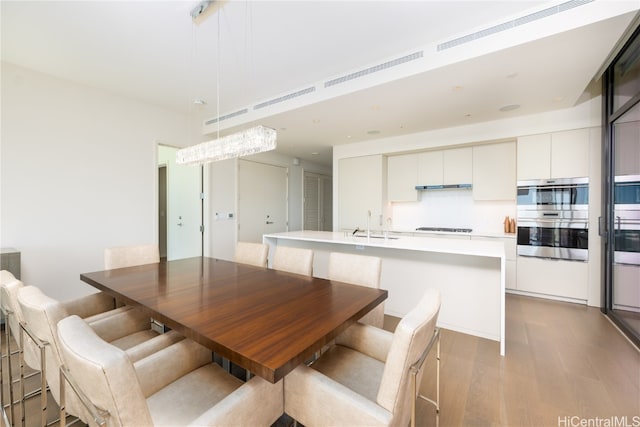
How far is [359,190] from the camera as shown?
5.20 m

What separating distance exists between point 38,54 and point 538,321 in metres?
5.82

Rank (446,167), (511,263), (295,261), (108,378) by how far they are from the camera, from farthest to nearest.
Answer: (446,167), (511,263), (295,261), (108,378)

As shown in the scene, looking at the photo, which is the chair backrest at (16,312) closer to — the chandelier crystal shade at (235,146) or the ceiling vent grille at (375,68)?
the chandelier crystal shade at (235,146)

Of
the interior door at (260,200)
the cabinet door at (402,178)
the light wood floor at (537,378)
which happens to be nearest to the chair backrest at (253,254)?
the light wood floor at (537,378)

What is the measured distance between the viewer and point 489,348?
237 cm

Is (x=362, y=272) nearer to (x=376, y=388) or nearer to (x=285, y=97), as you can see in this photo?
(x=376, y=388)

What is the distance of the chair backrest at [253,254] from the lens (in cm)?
269

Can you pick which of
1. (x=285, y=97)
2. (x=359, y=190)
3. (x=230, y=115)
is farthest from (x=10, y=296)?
(x=359, y=190)

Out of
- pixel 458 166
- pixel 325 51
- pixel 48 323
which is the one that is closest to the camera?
pixel 48 323

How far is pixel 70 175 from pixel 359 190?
167 inches

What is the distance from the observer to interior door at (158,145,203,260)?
4.59 meters

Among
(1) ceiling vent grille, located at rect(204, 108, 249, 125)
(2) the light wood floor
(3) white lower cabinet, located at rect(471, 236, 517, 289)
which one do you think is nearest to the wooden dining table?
(2) the light wood floor

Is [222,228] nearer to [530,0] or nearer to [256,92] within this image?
[256,92]

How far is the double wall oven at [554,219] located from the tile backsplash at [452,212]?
0.50 meters
